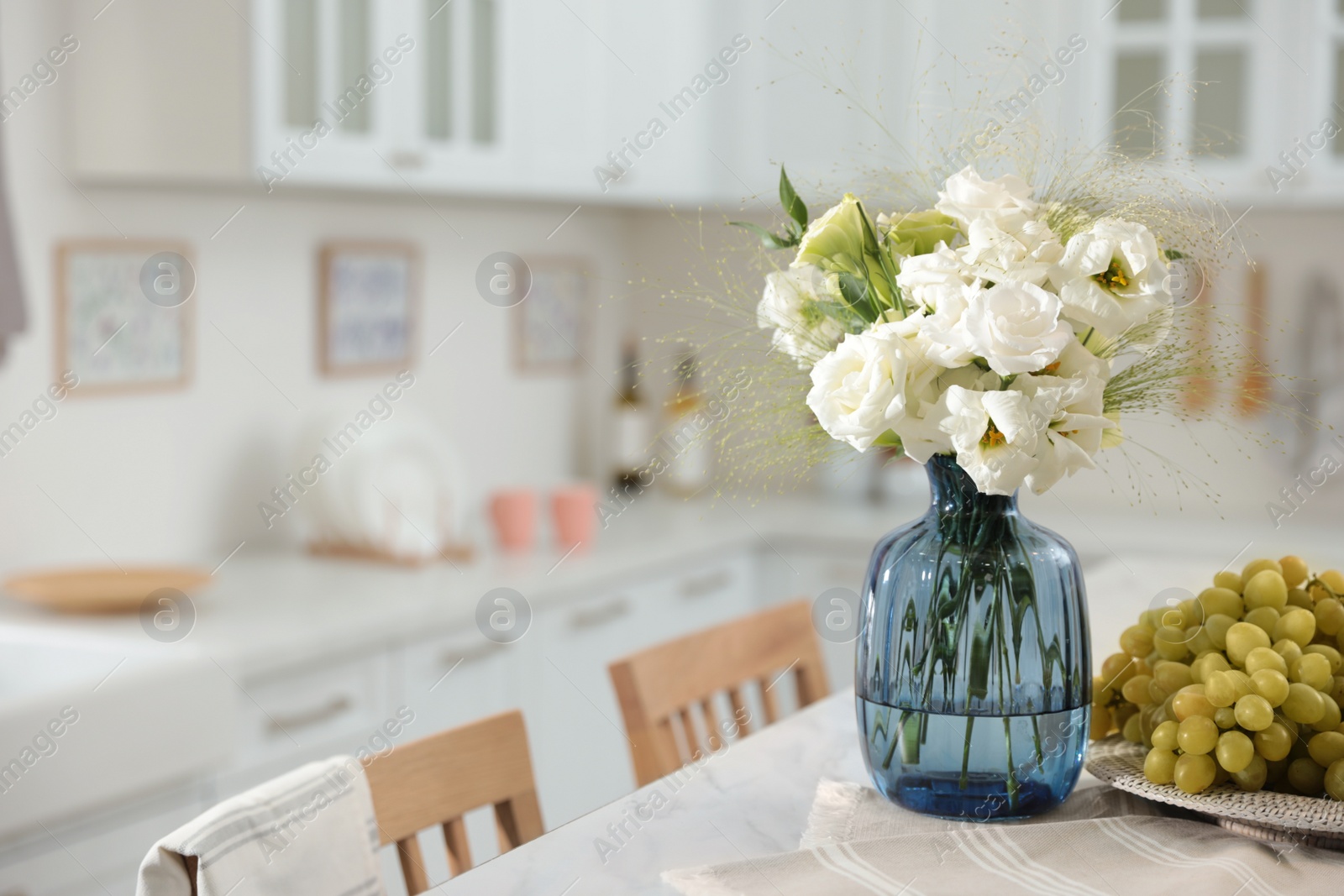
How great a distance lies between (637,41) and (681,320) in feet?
2.86

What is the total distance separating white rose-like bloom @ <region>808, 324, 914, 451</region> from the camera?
921 millimetres

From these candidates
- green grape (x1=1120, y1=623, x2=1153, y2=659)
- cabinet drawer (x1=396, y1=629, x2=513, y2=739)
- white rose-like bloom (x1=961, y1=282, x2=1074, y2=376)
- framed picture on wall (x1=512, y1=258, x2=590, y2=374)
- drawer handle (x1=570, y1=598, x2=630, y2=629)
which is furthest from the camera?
framed picture on wall (x1=512, y1=258, x2=590, y2=374)

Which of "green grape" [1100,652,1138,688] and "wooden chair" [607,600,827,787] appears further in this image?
"wooden chair" [607,600,827,787]

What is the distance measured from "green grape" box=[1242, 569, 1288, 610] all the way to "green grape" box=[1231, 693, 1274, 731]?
4.1 inches

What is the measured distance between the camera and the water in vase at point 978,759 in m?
1.01

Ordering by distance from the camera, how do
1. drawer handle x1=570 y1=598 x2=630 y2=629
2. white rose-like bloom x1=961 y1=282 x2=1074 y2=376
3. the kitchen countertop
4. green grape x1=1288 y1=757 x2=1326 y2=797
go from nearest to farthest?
white rose-like bloom x1=961 y1=282 x2=1074 y2=376, green grape x1=1288 y1=757 x2=1326 y2=797, the kitchen countertop, drawer handle x1=570 y1=598 x2=630 y2=629

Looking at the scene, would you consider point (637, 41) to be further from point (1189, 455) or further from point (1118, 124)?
point (1189, 455)

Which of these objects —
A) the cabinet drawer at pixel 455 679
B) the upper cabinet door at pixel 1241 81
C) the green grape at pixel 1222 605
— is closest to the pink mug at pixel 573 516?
the cabinet drawer at pixel 455 679

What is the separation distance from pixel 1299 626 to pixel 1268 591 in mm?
38

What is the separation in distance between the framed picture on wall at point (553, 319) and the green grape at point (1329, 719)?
8.70 feet

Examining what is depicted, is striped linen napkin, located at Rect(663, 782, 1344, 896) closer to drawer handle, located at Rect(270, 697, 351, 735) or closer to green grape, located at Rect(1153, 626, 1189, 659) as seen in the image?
green grape, located at Rect(1153, 626, 1189, 659)

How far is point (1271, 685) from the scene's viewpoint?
38.3 inches

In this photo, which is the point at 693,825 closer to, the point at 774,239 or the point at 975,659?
the point at 975,659

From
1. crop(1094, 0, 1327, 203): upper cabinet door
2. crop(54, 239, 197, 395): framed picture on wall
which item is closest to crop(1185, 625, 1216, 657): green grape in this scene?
crop(54, 239, 197, 395): framed picture on wall
